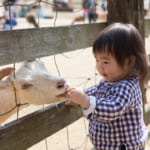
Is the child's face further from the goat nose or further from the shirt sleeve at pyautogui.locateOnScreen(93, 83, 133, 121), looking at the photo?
the goat nose

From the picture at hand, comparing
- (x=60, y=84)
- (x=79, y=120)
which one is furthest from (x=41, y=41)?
(x=79, y=120)

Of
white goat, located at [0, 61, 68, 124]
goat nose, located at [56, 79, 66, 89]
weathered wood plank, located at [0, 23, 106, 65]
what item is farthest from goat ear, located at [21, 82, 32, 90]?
weathered wood plank, located at [0, 23, 106, 65]

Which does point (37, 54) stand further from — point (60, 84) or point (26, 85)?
point (26, 85)

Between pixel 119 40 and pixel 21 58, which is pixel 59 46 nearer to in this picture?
pixel 21 58

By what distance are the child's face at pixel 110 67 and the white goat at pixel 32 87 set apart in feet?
1.29

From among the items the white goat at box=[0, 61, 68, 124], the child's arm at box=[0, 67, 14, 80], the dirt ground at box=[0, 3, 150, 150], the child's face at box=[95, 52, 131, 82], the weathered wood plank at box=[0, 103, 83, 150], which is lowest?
the dirt ground at box=[0, 3, 150, 150]

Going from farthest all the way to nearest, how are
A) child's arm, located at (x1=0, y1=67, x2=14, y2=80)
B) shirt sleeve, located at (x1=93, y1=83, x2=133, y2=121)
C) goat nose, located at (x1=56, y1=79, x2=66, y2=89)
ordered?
child's arm, located at (x1=0, y1=67, x2=14, y2=80)
goat nose, located at (x1=56, y1=79, x2=66, y2=89)
shirt sleeve, located at (x1=93, y1=83, x2=133, y2=121)

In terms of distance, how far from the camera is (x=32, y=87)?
1.84 metres

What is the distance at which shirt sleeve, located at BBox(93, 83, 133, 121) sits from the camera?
120 cm

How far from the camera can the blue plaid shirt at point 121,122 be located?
124 cm

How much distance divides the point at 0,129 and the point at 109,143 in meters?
0.61

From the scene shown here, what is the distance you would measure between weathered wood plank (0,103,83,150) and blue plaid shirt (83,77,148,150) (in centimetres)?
31

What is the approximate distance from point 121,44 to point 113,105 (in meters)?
0.33

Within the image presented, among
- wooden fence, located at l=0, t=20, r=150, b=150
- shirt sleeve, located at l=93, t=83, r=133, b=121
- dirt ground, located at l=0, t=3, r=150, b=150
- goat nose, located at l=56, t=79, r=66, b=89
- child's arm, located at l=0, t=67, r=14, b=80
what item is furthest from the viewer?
dirt ground, located at l=0, t=3, r=150, b=150
